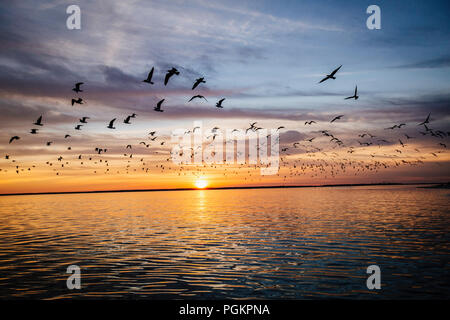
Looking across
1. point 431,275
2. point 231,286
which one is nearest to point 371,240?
point 431,275

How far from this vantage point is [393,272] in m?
21.6

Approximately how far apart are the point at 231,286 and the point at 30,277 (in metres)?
12.2

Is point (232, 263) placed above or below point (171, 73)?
below

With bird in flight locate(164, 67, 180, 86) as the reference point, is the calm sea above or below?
below

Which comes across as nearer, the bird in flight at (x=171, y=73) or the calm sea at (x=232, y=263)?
the calm sea at (x=232, y=263)

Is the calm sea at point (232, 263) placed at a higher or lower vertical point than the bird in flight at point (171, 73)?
lower

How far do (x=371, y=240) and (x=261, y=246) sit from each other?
33.3 ft

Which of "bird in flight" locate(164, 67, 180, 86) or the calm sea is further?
"bird in flight" locate(164, 67, 180, 86)
